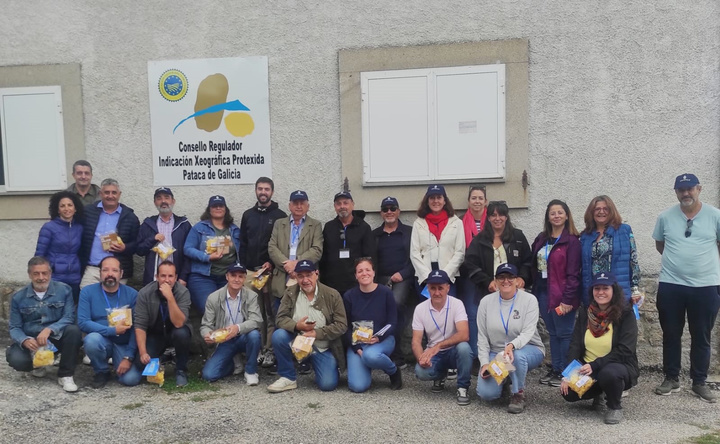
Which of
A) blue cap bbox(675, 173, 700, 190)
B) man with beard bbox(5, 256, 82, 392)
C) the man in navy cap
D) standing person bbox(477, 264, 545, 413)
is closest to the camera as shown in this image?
standing person bbox(477, 264, 545, 413)

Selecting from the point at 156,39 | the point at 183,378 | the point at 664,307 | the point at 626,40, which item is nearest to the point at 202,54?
→ the point at 156,39

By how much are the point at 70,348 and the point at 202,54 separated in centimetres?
352

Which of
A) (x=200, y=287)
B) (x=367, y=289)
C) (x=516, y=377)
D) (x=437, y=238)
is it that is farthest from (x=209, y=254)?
(x=516, y=377)

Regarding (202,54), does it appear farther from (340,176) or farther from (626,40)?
(626,40)

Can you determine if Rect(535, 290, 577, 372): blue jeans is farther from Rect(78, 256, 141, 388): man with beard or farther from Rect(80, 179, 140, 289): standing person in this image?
Rect(80, 179, 140, 289): standing person

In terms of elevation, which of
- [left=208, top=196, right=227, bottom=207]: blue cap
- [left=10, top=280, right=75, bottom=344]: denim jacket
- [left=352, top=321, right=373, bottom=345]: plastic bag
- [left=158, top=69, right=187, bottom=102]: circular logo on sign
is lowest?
[left=352, top=321, right=373, bottom=345]: plastic bag

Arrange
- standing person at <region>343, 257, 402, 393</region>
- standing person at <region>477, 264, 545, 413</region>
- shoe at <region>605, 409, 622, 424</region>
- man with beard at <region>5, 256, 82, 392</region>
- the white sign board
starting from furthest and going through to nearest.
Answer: the white sign board, man with beard at <region>5, 256, 82, 392</region>, standing person at <region>343, 257, 402, 393</region>, standing person at <region>477, 264, 545, 413</region>, shoe at <region>605, 409, 622, 424</region>

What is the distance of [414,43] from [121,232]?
3.83 meters

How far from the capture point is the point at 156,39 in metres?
7.35

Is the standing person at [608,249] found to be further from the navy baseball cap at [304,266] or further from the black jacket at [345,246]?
the navy baseball cap at [304,266]

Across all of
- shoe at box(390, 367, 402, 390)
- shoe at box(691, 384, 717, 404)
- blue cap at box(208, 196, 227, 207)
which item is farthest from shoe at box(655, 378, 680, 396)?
blue cap at box(208, 196, 227, 207)

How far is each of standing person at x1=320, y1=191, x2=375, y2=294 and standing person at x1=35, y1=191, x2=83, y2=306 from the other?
2.69 m

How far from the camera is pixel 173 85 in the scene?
290 inches

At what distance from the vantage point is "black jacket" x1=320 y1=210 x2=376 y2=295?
6.59 meters
